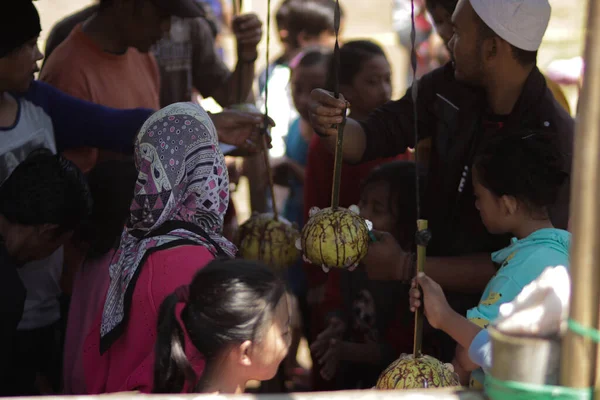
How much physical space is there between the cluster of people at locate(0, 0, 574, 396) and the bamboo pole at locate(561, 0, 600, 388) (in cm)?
35

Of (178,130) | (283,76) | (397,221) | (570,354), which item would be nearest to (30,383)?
(178,130)

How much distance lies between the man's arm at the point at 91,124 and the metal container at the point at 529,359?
234 centimetres

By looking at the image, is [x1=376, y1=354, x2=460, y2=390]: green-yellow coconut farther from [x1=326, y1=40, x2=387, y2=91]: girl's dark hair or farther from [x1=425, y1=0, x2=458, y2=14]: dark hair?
[x1=326, y1=40, x2=387, y2=91]: girl's dark hair

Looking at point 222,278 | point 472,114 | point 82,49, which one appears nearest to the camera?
point 222,278

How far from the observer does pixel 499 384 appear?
1.53 metres

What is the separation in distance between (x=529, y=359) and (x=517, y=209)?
1.21 m

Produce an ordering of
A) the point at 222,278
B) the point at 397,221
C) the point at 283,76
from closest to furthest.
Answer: the point at 222,278, the point at 397,221, the point at 283,76

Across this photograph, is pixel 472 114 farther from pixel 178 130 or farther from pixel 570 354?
pixel 570 354

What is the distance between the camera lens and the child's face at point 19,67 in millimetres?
3016

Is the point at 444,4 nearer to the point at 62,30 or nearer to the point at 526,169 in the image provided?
the point at 526,169

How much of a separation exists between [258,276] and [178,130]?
609 mm

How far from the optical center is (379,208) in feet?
11.2

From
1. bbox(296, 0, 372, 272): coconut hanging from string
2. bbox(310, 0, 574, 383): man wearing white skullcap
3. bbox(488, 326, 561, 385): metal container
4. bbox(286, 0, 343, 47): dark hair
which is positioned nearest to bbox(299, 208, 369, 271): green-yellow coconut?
bbox(296, 0, 372, 272): coconut hanging from string

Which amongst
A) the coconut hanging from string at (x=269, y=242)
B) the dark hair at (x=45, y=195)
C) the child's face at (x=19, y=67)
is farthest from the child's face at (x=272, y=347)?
the child's face at (x=19, y=67)
